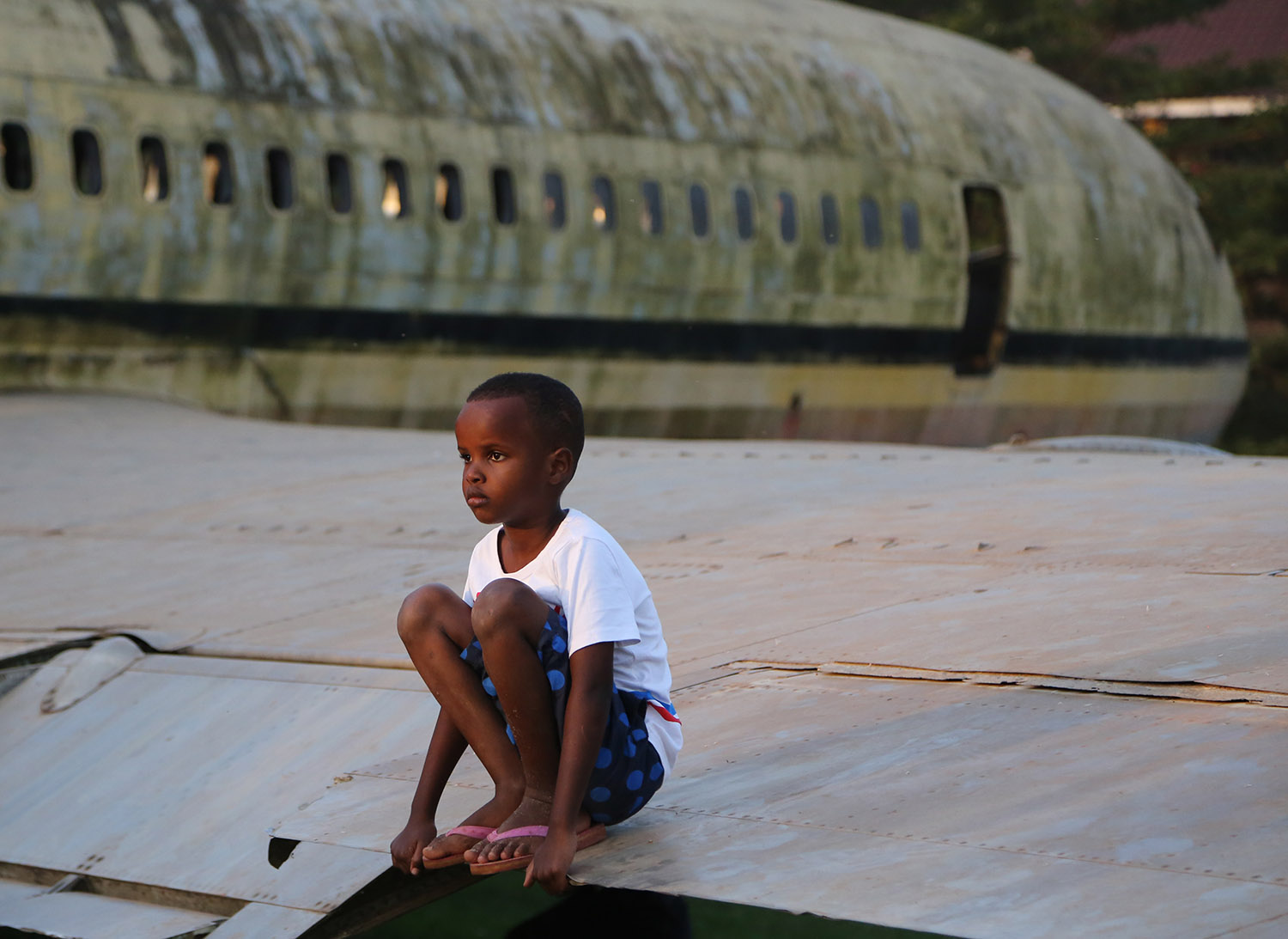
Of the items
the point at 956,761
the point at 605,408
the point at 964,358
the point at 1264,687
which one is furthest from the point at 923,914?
the point at 964,358

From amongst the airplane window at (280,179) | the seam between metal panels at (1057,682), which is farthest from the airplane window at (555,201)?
the seam between metal panels at (1057,682)

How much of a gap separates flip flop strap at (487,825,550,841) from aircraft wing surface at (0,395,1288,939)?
0.32ft

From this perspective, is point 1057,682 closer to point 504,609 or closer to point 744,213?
point 504,609

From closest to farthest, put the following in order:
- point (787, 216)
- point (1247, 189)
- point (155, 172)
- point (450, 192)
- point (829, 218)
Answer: point (155, 172) → point (450, 192) → point (787, 216) → point (829, 218) → point (1247, 189)

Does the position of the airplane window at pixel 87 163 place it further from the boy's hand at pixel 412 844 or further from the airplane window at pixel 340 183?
the boy's hand at pixel 412 844

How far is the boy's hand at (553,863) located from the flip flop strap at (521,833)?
8 cm

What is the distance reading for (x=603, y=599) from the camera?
144 inches

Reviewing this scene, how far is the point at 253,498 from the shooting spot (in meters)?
9.24

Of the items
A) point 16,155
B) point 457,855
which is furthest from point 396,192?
point 457,855

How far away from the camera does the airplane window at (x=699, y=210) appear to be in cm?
1644

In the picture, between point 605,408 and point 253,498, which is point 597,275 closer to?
point 605,408

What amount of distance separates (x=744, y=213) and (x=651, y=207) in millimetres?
1114

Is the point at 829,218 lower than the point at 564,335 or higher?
higher

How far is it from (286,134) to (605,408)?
3696 millimetres
